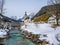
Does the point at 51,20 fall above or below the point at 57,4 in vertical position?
below

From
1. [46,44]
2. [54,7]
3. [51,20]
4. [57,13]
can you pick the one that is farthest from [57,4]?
[46,44]

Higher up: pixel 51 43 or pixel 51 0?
pixel 51 0

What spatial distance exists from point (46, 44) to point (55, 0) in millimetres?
17540

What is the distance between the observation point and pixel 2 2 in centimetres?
3841

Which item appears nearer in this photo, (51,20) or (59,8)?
(59,8)

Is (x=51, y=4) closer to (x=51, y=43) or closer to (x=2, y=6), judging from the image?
(x=2, y=6)

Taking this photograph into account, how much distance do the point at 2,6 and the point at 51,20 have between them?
12.0 meters

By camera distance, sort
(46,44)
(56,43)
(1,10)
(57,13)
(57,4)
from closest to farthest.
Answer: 1. (56,43)
2. (46,44)
3. (57,13)
4. (57,4)
5. (1,10)

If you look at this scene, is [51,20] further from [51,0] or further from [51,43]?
[51,43]

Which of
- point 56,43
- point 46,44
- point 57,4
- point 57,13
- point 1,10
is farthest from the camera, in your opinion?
point 1,10

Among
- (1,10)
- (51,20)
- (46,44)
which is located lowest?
(46,44)

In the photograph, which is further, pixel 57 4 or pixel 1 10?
pixel 1 10

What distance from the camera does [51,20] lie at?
38.0 m

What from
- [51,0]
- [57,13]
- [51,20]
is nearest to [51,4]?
[51,0]
